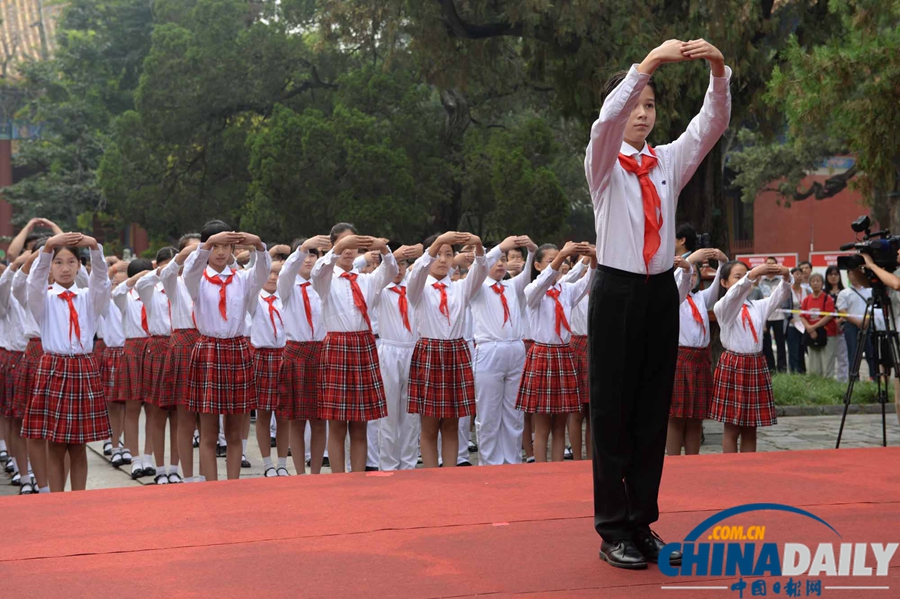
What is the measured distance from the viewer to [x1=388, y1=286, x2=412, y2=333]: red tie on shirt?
7762 millimetres

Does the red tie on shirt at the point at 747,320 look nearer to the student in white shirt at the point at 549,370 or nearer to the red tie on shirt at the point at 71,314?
the student in white shirt at the point at 549,370

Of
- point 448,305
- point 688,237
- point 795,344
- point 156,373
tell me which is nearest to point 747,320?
point 688,237

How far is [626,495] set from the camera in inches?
146

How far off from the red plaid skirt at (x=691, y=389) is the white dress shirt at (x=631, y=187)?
397 centimetres

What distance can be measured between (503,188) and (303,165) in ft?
11.9

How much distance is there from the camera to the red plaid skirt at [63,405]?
6336mm

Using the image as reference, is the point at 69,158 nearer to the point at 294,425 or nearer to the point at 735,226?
the point at 735,226

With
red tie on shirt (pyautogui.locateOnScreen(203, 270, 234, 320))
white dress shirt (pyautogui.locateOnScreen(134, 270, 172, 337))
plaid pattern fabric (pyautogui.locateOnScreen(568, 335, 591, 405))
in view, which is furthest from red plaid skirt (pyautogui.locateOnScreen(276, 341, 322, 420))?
plaid pattern fabric (pyautogui.locateOnScreen(568, 335, 591, 405))

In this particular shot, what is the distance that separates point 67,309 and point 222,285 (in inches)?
36.5

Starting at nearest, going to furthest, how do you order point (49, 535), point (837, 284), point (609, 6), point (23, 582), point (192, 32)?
1. point (23, 582)
2. point (49, 535)
3. point (609, 6)
4. point (837, 284)
5. point (192, 32)

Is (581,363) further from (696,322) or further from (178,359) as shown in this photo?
(178,359)

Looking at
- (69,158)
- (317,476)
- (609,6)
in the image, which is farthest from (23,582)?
(69,158)

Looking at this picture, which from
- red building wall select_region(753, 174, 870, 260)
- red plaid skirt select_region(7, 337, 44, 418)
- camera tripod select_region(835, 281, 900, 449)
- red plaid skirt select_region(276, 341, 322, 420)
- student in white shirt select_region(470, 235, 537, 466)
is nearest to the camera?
camera tripod select_region(835, 281, 900, 449)

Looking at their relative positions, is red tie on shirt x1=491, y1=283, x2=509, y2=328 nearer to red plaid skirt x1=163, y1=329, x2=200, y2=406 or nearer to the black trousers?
red plaid skirt x1=163, y1=329, x2=200, y2=406
